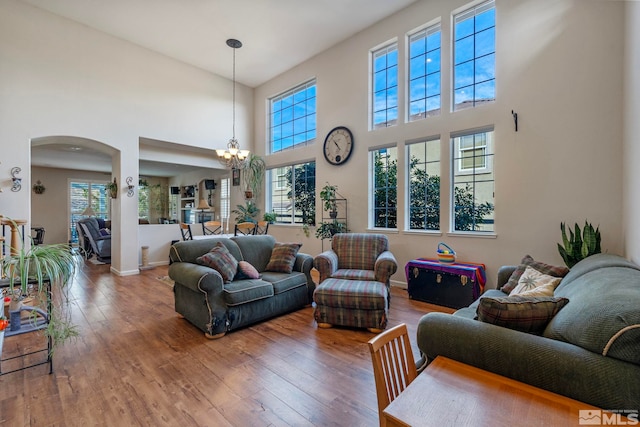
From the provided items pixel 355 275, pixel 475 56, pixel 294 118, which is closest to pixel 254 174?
pixel 294 118

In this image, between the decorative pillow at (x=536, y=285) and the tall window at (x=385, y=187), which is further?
the tall window at (x=385, y=187)

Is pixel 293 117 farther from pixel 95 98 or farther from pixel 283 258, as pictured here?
pixel 283 258

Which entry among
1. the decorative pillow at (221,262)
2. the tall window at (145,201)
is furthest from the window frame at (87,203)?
the decorative pillow at (221,262)

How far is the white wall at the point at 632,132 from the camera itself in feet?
7.62

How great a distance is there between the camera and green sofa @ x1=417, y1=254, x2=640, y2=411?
99cm

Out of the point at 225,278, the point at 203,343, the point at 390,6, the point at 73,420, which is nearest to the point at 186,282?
the point at 225,278

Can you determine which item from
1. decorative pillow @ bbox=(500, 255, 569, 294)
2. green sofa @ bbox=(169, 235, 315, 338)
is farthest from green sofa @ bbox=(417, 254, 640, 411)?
green sofa @ bbox=(169, 235, 315, 338)

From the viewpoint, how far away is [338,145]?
5.66 meters

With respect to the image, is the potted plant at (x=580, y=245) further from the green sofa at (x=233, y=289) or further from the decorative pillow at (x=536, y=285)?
the green sofa at (x=233, y=289)

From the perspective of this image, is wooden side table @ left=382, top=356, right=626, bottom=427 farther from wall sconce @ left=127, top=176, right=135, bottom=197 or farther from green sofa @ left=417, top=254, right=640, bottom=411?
wall sconce @ left=127, top=176, right=135, bottom=197

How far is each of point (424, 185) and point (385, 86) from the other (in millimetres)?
1978

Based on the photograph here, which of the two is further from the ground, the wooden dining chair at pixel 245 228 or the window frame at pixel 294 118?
the window frame at pixel 294 118

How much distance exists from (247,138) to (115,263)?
4.19 metres

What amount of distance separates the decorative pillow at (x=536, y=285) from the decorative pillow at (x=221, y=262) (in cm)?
275
